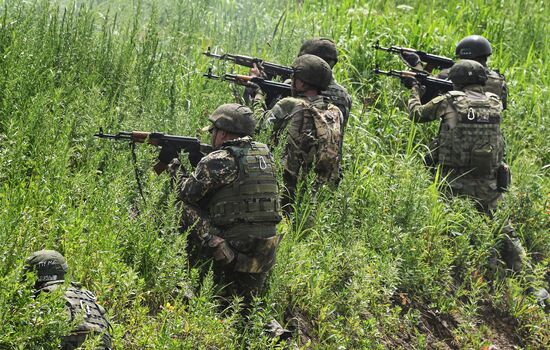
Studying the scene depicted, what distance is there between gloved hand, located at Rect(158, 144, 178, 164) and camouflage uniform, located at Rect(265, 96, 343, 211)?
1203mm

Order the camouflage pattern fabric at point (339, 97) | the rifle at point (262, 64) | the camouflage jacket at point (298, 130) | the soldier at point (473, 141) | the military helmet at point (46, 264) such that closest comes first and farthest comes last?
the military helmet at point (46, 264)
the camouflage jacket at point (298, 130)
the camouflage pattern fabric at point (339, 97)
the rifle at point (262, 64)
the soldier at point (473, 141)

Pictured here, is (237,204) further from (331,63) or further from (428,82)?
(428,82)

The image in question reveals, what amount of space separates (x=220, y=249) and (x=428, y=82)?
3.97 metres

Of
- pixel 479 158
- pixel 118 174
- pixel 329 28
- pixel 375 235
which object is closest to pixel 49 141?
pixel 118 174

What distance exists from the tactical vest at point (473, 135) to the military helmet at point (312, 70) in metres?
1.70

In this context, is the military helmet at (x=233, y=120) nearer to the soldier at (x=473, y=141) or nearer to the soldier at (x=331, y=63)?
the soldier at (x=331, y=63)

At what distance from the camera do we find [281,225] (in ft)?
24.7

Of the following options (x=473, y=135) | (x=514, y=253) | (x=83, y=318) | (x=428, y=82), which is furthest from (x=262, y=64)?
(x=83, y=318)

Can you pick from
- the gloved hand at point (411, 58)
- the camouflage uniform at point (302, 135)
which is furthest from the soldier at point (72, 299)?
the gloved hand at point (411, 58)

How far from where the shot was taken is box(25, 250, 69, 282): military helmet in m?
5.38

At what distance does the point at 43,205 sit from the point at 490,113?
4635mm

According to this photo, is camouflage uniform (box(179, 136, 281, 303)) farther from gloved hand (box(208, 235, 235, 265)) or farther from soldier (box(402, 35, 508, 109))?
soldier (box(402, 35, 508, 109))

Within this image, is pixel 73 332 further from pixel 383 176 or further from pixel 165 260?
pixel 383 176

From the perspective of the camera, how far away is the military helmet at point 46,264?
5.38m
